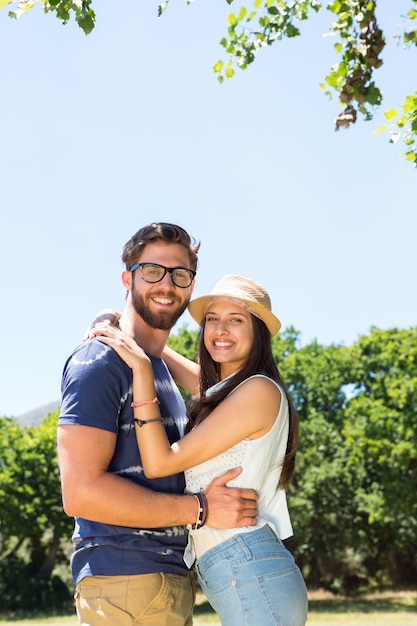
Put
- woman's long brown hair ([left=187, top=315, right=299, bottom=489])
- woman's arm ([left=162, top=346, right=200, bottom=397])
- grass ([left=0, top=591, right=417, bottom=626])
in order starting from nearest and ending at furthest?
1. woman's long brown hair ([left=187, top=315, right=299, bottom=489])
2. woman's arm ([left=162, top=346, right=200, bottom=397])
3. grass ([left=0, top=591, right=417, bottom=626])

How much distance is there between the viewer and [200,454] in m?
3.46

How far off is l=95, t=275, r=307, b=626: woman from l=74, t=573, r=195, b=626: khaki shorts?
200 millimetres

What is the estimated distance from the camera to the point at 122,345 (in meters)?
3.49

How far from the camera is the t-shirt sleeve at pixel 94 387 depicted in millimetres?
3281

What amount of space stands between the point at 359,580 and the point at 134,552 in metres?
32.1

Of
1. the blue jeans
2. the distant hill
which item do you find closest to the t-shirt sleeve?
the blue jeans

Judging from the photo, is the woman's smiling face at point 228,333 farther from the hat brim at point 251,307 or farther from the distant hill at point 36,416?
the distant hill at point 36,416

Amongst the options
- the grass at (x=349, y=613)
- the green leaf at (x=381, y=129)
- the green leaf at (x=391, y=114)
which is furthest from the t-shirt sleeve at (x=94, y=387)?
the grass at (x=349, y=613)

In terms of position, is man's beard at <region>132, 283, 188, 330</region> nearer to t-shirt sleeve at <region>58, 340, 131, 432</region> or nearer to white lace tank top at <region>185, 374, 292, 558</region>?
t-shirt sleeve at <region>58, 340, 131, 432</region>

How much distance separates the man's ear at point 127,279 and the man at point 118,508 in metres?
0.69

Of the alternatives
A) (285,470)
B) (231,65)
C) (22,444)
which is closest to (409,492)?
(22,444)

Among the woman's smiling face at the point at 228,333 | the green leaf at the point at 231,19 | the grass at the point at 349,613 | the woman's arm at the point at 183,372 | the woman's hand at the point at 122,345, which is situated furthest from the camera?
the grass at the point at 349,613

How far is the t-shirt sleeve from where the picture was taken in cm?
328

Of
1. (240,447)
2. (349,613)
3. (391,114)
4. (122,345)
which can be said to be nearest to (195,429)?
(240,447)
